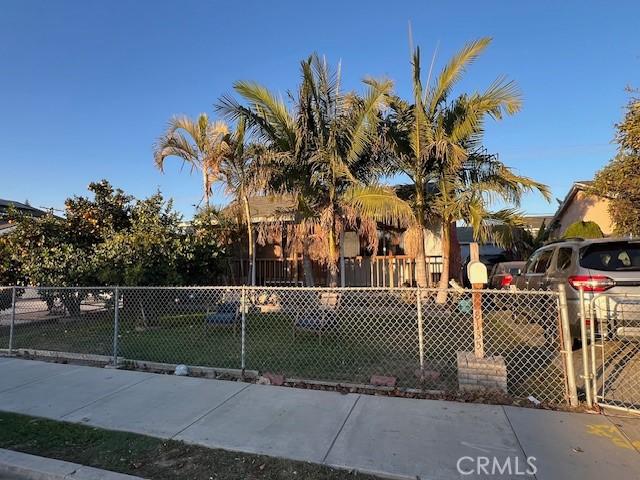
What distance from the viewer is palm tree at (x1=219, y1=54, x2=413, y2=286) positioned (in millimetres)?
11680

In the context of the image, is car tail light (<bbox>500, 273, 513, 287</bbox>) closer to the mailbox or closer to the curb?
the mailbox

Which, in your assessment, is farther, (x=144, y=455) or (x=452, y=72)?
(x=452, y=72)

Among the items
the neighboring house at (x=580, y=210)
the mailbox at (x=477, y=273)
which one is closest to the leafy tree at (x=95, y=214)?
the mailbox at (x=477, y=273)

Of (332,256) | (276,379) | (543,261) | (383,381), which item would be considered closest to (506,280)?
(543,261)

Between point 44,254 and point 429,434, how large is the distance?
10.3 metres

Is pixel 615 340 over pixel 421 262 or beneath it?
beneath

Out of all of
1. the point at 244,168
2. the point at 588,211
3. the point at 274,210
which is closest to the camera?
the point at 244,168

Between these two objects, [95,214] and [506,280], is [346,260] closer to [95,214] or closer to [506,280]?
[506,280]

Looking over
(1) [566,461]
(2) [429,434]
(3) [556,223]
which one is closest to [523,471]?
(1) [566,461]

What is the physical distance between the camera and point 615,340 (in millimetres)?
5734

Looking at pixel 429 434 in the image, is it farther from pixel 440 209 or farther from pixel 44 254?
pixel 44 254

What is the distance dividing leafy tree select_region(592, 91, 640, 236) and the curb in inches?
329

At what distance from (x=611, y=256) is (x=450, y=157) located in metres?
5.70

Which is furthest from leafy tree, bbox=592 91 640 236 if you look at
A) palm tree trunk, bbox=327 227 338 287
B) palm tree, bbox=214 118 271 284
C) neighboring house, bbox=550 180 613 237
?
neighboring house, bbox=550 180 613 237
